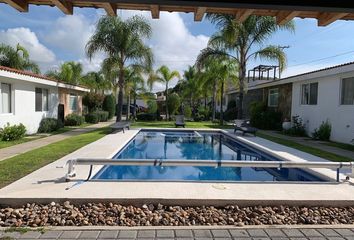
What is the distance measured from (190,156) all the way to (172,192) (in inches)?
283

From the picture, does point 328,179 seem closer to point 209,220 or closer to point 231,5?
point 209,220

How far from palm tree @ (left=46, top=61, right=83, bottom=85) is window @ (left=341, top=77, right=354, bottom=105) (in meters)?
25.9

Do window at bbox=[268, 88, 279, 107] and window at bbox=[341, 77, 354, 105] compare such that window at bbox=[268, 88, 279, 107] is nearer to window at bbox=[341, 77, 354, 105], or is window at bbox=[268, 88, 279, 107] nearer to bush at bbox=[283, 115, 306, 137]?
bush at bbox=[283, 115, 306, 137]

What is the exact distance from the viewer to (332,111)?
51.0 feet

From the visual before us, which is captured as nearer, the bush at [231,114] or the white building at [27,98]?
the white building at [27,98]

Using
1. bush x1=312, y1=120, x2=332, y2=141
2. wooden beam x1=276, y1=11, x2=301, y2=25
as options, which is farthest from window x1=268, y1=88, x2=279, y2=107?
wooden beam x1=276, y1=11, x2=301, y2=25

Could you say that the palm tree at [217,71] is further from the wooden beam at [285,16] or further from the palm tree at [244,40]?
the wooden beam at [285,16]

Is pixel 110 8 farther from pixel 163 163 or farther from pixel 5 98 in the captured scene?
pixel 5 98

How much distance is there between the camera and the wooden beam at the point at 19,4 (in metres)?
2.50

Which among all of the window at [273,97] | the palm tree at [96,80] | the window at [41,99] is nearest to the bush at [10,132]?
the window at [41,99]

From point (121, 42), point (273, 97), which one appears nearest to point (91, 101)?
point (121, 42)

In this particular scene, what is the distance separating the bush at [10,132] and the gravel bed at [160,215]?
9.53 m

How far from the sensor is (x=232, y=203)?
17.6 feet

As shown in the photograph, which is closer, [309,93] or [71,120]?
[309,93]
